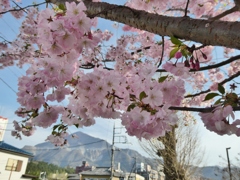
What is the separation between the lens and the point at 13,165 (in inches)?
741

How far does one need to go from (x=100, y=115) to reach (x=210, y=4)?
2.64 metres

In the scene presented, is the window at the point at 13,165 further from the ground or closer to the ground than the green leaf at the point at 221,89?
further from the ground

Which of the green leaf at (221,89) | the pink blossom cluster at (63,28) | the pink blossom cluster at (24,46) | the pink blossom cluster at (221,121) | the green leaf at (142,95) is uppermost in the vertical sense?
the pink blossom cluster at (24,46)

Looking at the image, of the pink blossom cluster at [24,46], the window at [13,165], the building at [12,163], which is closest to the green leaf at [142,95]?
the pink blossom cluster at [24,46]

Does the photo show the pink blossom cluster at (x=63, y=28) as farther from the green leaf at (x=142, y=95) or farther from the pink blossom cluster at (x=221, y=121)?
the pink blossom cluster at (x=221, y=121)

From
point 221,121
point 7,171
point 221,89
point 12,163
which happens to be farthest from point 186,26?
point 12,163

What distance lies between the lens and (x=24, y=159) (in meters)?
20.0

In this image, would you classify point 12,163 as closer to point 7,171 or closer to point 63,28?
point 7,171

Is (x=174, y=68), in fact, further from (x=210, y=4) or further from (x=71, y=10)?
(x=210, y=4)

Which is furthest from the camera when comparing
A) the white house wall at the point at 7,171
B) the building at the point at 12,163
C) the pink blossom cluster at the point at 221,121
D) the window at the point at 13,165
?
the window at the point at 13,165

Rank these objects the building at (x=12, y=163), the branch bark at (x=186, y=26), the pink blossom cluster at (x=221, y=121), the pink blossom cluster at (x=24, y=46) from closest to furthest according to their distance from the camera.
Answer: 1. the branch bark at (x=186, y=26)
2. the pink blossom cluster at (x=221, y=121)
3. the pink blossom cluster at (x=24, y=46)
4. the building at (x=12, y=163)

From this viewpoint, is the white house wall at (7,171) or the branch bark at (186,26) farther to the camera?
the white house wall at (7,171)

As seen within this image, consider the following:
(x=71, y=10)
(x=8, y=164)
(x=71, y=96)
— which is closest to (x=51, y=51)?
(x=71, y=10)

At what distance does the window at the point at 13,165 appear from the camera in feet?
60.2
